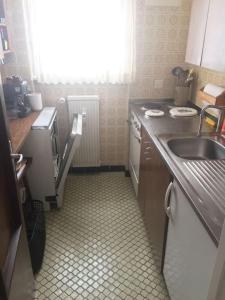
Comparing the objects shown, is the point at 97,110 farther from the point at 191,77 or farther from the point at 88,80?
the point at 191,77

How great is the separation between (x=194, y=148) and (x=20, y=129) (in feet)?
4.35

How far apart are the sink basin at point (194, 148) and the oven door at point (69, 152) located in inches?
32.9

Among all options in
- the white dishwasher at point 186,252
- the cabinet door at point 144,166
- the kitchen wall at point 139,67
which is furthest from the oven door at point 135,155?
the white dishwasher at point 186,252

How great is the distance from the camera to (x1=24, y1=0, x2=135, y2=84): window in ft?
7.11

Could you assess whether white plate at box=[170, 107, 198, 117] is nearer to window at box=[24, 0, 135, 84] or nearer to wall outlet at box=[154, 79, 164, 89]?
wall outlet at box=[154, 79, 164, 89]

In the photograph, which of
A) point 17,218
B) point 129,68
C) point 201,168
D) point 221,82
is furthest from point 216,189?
point 129,68

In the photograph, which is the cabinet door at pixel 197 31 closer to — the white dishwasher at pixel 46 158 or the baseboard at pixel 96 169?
the white dishwasher at pixel 46 158

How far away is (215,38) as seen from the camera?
1.54 m

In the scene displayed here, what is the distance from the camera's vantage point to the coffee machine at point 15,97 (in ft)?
6.89

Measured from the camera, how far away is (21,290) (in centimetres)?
115

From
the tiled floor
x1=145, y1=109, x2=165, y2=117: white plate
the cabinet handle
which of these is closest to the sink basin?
the cabinet handle

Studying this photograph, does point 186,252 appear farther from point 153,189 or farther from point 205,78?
point 205,78

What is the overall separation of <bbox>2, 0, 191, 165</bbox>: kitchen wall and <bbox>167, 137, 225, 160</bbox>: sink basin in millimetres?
1084

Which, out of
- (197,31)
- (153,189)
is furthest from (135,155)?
(197,31)
